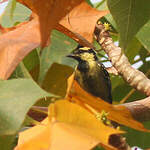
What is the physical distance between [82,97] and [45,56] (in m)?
0.23

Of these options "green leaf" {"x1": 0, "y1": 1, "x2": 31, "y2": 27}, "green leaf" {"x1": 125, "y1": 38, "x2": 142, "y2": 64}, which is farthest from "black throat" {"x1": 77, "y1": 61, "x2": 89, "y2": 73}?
"green leaf" {"x1": 0, "y1": 1, "x2": 31, "y2": 27}

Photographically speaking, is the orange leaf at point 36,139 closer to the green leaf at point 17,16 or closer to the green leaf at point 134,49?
the green leaf at point 17,16

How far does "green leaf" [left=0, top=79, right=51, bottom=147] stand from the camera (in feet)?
1.51

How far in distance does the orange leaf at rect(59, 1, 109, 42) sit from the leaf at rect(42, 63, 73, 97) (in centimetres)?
20

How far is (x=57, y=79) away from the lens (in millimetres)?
840

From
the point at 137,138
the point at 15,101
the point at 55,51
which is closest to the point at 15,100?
the point at 15,101

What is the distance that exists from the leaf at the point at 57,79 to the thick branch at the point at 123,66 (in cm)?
9

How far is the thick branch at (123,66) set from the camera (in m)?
0.76

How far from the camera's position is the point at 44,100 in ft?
2.53

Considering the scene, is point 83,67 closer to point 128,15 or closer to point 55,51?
point 55,51

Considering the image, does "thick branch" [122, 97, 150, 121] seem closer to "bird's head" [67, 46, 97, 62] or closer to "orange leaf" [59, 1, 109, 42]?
"orange leaf" [59, 1, 109, 42]

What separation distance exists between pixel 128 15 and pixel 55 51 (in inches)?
Result: 7.4

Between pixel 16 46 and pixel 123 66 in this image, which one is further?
pixel 123 66

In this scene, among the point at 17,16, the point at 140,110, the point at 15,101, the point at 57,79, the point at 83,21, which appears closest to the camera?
the point at 15,101
